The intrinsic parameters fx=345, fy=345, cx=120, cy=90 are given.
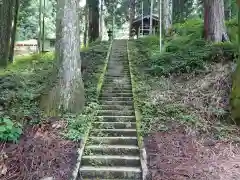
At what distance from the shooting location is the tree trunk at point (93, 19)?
24.2 metres

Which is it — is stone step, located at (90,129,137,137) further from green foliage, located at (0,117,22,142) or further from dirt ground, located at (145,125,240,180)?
green foliage, located at (0,117,22,142)

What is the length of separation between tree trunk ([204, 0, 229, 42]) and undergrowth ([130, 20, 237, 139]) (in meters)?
0.48

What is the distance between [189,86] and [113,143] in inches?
140

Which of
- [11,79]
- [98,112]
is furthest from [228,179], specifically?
[11,79]

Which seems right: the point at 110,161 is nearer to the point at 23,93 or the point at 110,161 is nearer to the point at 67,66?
the point at 67,66

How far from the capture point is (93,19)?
24.3 metres

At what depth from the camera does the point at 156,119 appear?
8539 mm

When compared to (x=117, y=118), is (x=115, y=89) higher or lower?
higher

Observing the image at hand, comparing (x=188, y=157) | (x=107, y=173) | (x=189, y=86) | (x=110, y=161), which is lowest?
(x=107, y=173)

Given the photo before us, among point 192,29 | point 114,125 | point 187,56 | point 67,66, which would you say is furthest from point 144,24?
point 114,125

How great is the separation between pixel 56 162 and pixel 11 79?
4.71m

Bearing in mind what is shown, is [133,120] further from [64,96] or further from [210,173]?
[210,173]

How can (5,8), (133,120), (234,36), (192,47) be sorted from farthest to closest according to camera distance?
1. (5,8)
2. (234,36)
3. (192,47)
4. (133,120)

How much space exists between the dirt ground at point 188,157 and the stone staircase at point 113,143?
16.4 inches
